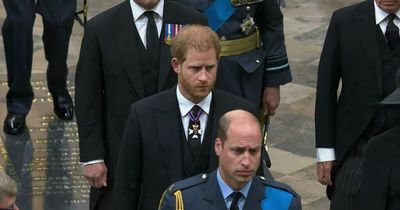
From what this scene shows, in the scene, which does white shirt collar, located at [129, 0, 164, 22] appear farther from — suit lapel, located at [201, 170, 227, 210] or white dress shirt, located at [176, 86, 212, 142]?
suit lapel, located at [201, 170, 227, 210]

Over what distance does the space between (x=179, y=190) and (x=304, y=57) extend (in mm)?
7041

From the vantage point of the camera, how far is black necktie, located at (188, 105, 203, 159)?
670 cm

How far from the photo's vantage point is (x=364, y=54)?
297 inches

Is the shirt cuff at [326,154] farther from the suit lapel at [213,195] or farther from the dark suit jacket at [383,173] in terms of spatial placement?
the suit lapel at [213,195]

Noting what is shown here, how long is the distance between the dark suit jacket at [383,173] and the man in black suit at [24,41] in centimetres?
414

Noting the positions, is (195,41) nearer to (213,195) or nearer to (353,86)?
(213,195)

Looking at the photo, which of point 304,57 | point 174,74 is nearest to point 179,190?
point 174,74

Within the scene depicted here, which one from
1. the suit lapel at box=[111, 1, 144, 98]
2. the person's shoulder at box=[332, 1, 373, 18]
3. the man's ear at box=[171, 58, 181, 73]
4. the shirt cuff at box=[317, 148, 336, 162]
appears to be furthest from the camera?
the shirt cuff at box=[317, 148, 336, 162]

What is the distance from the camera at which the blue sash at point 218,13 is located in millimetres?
8236

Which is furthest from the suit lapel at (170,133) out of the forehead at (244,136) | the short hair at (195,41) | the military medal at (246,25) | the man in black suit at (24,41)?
the man in black suit at (24,41)

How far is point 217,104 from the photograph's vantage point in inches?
265

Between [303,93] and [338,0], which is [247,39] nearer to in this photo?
[303,93]

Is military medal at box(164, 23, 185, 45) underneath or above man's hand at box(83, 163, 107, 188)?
above

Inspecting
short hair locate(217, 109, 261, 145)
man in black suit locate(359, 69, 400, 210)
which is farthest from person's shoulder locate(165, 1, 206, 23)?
short hair locate(217, 109, 261, 145)
